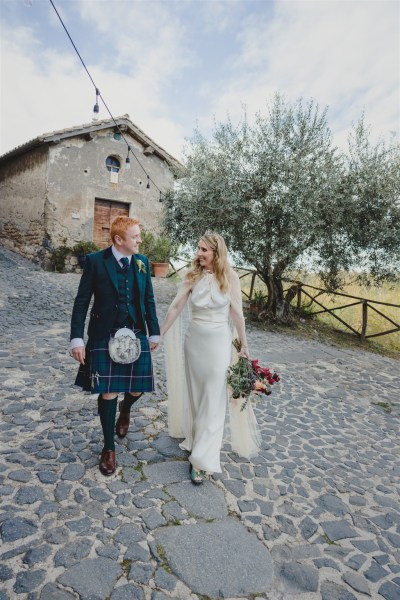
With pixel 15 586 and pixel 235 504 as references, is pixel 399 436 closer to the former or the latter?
pixel 235 504

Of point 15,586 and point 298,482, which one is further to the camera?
point 298,482

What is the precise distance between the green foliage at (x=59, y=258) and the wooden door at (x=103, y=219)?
139cm

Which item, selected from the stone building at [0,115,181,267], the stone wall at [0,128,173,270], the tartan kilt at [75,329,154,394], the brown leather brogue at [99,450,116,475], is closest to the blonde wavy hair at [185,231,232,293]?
the tartan kilt at [75,329,154,394]

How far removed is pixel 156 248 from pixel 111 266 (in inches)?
510

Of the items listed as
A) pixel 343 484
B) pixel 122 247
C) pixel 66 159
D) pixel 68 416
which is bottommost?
pixel 343 484

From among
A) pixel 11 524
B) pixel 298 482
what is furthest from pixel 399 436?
pixel 11 524

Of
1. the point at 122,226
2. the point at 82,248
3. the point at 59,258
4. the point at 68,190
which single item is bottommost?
the point at 122,226

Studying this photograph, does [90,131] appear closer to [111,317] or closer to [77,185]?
[77,185]

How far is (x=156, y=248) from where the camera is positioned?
15.4 meters

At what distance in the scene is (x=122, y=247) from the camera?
2705 mm

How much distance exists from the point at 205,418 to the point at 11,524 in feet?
4.88

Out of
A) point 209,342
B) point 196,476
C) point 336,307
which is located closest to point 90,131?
point 336,307

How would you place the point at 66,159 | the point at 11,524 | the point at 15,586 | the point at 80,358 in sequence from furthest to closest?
the point at 66,159 → the point at 80,358 → the point at 11,524 → the point at 15,586

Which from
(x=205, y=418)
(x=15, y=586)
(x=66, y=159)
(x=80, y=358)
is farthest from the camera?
(x=66, y=159)
